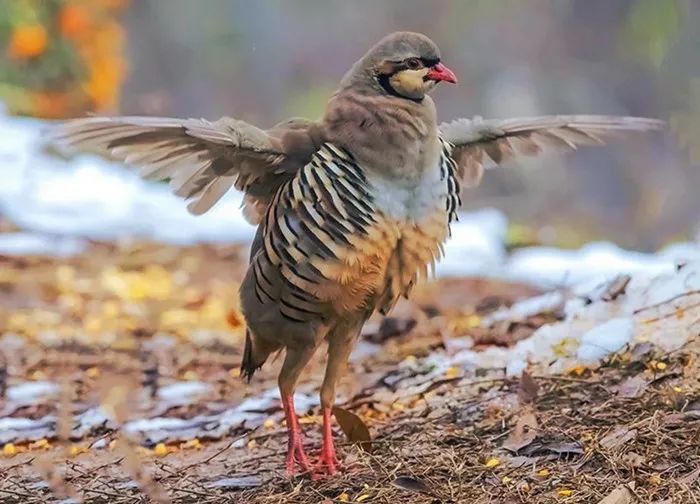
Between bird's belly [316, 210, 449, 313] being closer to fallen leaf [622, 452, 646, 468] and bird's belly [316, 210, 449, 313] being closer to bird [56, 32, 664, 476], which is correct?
bird [56, 32, 664, 476]

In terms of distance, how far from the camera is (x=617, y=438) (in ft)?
10.3

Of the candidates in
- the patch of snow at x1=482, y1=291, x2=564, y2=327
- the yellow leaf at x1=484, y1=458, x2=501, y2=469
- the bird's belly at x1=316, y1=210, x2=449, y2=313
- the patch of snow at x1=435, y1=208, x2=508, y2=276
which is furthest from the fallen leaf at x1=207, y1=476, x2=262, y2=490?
the patch of snow at x1=435, y1=208, x2=508, y2=276

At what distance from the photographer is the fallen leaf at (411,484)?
9.62ft

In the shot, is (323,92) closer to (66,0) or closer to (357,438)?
(66,0)

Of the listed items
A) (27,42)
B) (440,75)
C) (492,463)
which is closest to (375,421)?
(492,463)

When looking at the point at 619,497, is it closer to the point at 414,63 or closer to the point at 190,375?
the point at 414,63

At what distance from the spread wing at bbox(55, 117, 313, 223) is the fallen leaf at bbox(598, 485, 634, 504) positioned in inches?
54.7

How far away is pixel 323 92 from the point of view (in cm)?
1153

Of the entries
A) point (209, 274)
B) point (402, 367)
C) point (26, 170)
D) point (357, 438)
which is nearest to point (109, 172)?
point (26, 170)

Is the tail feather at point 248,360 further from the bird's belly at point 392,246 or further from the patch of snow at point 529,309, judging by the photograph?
the patch of snow at point 529,309

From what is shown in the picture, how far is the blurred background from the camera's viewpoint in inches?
408

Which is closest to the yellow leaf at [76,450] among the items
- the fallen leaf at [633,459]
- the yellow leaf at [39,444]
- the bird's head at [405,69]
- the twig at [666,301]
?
the yellow leaf at [39,444]

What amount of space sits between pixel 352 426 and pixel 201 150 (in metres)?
1.15

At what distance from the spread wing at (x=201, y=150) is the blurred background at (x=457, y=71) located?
21.5ft
